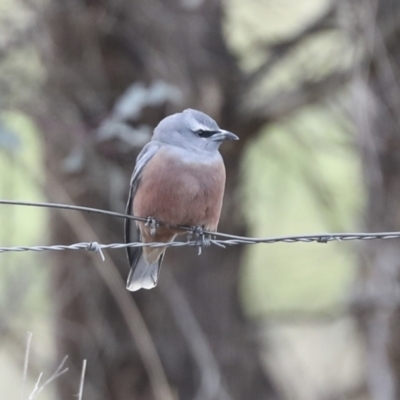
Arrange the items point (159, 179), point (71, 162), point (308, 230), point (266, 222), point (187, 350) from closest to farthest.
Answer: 1. point (159, 179)
2. point (71, 162)
3. point (187, 350)
4. point (266, 222)
5. point (308, 230)

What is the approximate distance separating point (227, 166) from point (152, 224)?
351 cm

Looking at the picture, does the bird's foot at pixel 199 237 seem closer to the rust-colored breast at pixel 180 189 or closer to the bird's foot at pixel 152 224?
the rust-colored breast at pixel 180 189

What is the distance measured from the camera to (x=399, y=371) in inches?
322

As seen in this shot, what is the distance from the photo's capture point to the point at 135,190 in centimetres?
498

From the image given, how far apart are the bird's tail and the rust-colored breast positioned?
0.60 meters

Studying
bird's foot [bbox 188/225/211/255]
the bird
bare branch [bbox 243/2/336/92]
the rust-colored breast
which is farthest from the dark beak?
bare branch [bbox 243/2/336/92]

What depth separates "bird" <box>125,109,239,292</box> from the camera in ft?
15.3

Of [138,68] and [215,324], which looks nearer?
[138,68]

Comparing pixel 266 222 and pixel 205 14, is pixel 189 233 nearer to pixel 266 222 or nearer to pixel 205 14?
pixel 205 14

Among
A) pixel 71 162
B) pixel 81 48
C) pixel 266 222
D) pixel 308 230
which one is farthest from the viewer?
pixel 308 230

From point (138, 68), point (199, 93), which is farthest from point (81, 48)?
point (199, 93)

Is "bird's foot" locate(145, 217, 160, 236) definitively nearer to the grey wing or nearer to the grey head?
the grey wing

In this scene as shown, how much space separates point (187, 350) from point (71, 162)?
2672 millimetres

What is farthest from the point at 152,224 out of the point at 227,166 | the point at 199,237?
the point at 227,166
